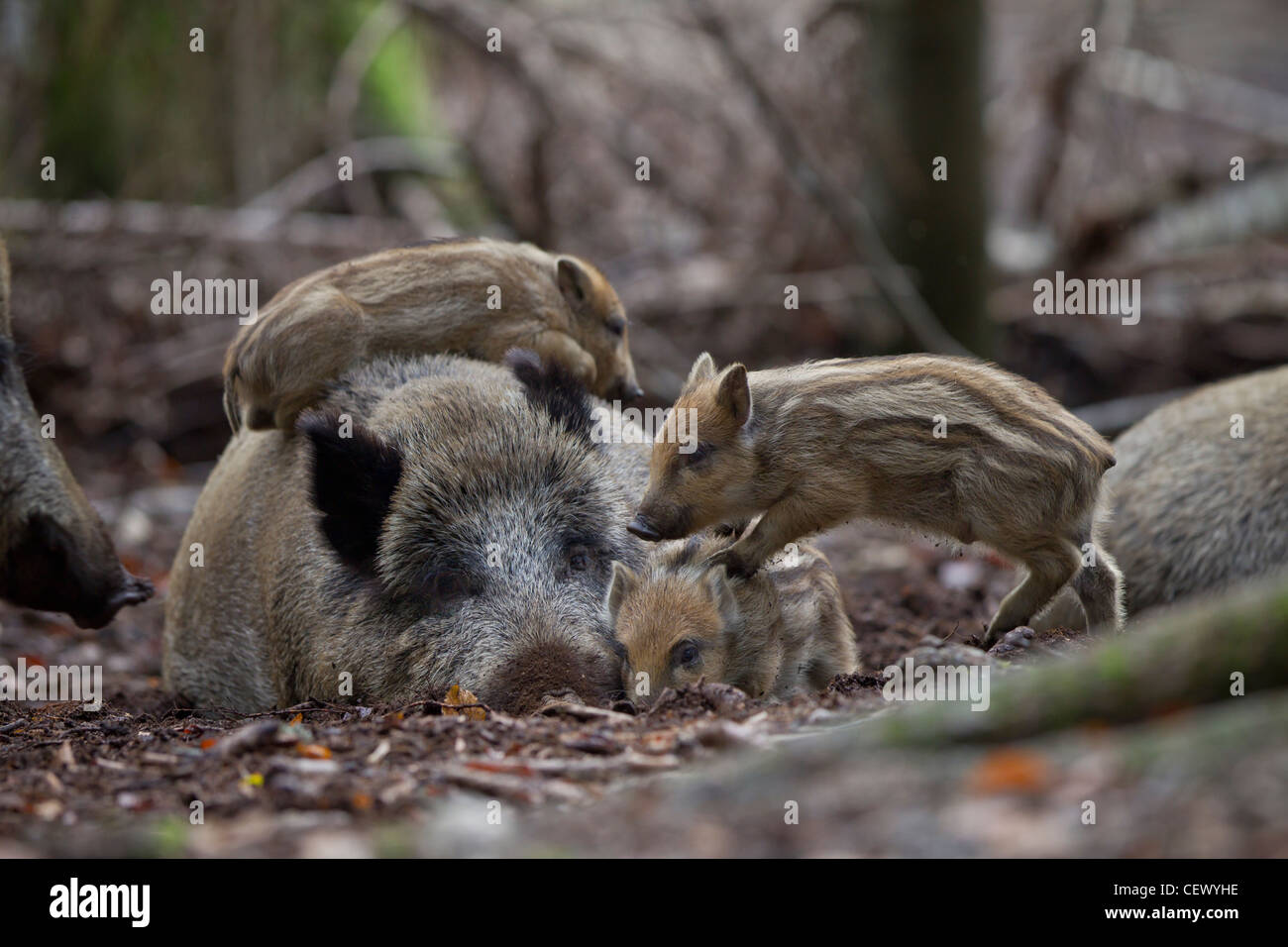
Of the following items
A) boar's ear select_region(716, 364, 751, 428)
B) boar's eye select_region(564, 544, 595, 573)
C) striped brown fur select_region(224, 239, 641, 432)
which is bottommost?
boar's eye select_region(564, 544, 595, 573)

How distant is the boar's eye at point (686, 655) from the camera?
5215mm

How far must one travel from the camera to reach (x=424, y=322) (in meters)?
6.65

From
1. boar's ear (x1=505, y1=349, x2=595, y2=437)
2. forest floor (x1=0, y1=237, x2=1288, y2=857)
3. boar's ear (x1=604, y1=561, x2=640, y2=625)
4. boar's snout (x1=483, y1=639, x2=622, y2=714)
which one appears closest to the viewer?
forest floor (x1=0, y1=237, x2=1288, y2=857)

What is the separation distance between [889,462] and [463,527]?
6.09 ft

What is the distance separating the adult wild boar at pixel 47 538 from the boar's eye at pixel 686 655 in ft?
9.68

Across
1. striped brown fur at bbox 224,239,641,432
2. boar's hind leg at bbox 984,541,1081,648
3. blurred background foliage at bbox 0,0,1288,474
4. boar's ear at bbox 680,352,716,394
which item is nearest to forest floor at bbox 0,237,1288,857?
boar's hind leg at bbox 984,541,1081,648

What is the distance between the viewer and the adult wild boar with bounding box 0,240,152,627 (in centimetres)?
657

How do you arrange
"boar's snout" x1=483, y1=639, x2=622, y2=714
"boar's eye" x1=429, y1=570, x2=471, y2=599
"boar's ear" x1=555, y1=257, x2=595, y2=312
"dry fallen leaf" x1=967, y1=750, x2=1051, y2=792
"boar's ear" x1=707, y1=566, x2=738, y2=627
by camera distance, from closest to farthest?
"dry fallen leaf" x1=967, y1=750, x2=1051, y2=792 < "boar's snout" x1=483, y1=639, x2=622, y2=714 < "boar's ear" x1=707, y1=566, x2=738, y2=627 < "boar's eye" x1=429, y1=570, x2=471, y2=599 < "boar's ear" x1=555, y1=257, x2=595, y2=312

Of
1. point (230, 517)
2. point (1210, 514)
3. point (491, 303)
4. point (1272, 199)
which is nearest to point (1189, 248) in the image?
point (1272, 199)

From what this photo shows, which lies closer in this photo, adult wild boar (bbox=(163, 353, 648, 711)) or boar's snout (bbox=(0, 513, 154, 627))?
adult wild boar (bbox=(163, 353, 648, 711))

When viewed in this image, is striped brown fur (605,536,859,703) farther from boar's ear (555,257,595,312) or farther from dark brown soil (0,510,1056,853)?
boar's ear (555,257,595,312)

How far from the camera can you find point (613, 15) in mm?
13570

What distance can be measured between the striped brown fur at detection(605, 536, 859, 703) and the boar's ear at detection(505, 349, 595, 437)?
0.72 metres

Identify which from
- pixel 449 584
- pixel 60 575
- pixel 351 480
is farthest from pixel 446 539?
pixel 60 575
